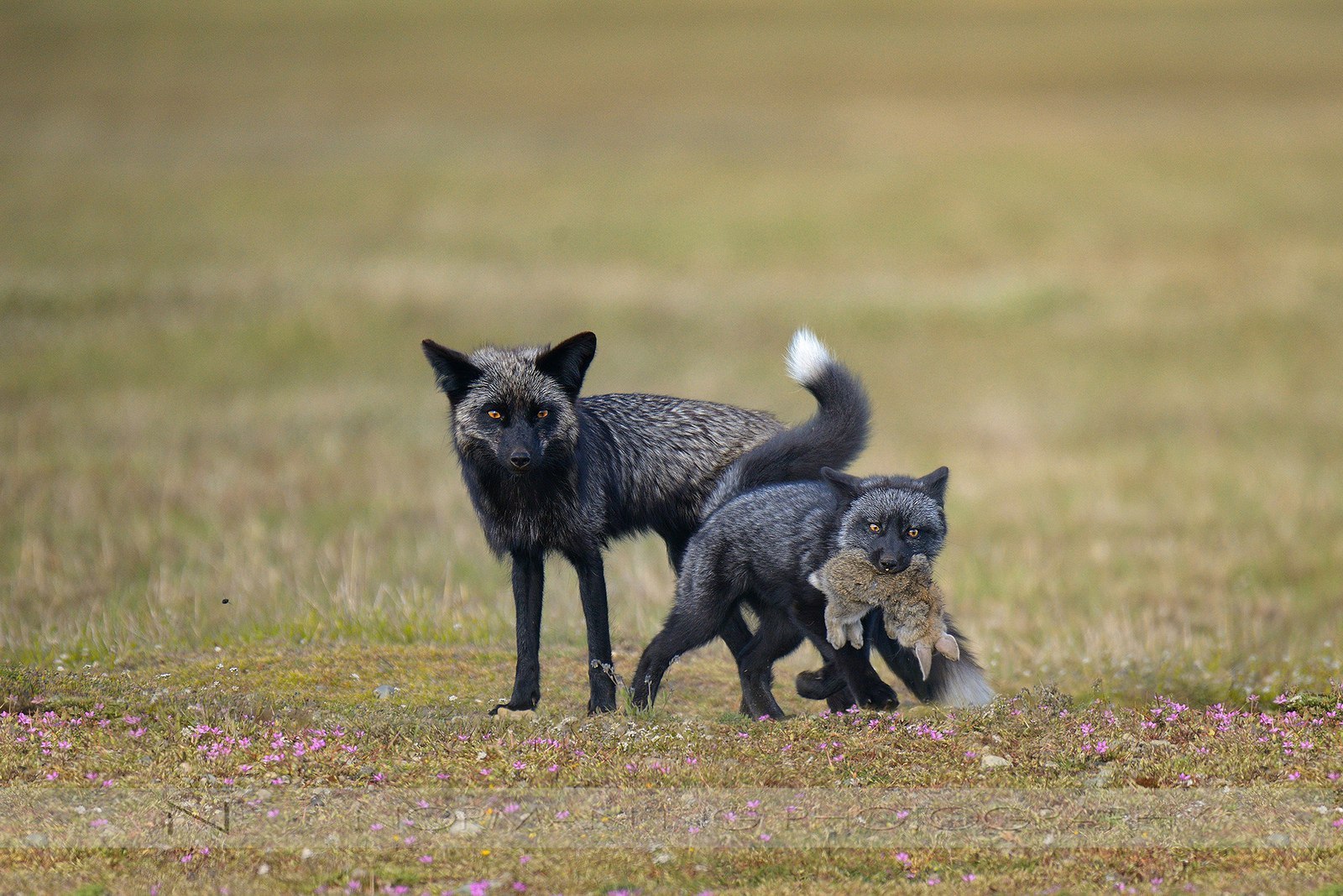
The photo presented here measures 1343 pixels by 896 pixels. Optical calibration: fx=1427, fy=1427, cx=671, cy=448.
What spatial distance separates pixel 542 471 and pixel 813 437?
1.80 meters

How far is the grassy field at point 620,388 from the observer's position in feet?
22.1

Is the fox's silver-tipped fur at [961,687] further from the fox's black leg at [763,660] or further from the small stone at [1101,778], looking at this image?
the small stone at [1101,778]

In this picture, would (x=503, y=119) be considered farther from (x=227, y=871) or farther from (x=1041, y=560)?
(x=227, y=871)

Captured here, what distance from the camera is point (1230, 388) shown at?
25.8 metres

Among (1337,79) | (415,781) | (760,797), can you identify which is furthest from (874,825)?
(1337,79)

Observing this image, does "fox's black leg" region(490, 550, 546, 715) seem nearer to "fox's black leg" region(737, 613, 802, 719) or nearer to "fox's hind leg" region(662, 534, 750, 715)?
"fox's hind leg" region(662, 534, 750, 715)

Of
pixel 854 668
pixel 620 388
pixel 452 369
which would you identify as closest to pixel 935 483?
pixel 854 668

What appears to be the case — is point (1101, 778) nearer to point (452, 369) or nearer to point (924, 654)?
point (924, 654)

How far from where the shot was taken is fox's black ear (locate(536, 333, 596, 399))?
26.1ft

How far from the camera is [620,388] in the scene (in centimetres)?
2389

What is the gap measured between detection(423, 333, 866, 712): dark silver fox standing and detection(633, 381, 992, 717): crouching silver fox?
1.52 ft

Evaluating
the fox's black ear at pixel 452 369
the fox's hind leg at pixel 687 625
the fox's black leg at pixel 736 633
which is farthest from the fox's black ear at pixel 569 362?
the fox's black leg at pixel 736 633

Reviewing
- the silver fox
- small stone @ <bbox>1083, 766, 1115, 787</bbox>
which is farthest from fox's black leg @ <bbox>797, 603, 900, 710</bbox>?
small stone @ <bbox>1083, 766, 1115, 787</bbox>

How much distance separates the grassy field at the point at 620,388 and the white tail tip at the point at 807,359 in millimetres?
2072
